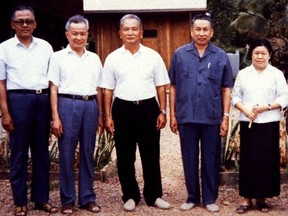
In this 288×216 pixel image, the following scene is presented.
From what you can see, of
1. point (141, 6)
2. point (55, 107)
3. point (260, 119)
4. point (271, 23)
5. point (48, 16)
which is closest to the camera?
point (55, 107)

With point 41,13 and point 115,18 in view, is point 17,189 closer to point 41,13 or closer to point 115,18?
point 41,13

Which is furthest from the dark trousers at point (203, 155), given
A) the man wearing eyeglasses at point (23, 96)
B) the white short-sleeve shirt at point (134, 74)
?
the man wearing eyeglasses at point (23, 96)

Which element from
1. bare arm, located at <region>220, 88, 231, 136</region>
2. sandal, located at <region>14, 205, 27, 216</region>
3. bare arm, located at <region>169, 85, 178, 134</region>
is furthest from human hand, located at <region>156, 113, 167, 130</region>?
sandal, located at <region>14, 205, 27, 216</region>

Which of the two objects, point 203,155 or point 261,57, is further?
point 203,155

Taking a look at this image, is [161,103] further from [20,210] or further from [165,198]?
[20,210]

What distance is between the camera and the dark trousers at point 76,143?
5469 mm

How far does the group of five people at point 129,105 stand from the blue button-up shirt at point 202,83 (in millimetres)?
10

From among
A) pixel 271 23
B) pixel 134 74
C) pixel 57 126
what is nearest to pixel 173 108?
pixel 134 74

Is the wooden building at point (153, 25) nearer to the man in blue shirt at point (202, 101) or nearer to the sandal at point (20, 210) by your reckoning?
the man in blue shirt at point (202, 101)

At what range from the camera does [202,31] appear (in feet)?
18.1

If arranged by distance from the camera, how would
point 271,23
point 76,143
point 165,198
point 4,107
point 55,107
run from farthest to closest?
point 271,23, point 165,198, point 76,143, point 55,107, point 4,107

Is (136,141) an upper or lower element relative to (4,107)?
lower

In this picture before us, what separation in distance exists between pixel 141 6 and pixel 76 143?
44.1ft

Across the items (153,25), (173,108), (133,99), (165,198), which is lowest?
(165,198)
